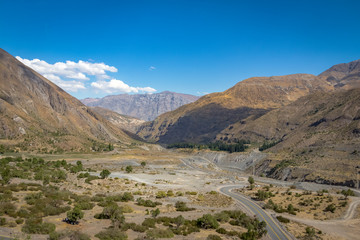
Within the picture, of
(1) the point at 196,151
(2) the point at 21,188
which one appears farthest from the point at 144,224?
(1) the point at 196,151

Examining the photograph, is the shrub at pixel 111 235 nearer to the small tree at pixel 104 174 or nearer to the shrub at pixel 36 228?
the shrub at pixel 36 228

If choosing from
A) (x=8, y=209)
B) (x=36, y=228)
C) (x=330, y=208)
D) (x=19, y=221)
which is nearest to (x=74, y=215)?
(x=36, y=228)

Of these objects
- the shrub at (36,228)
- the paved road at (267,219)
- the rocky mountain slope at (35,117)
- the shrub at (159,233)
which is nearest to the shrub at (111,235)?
the shrub at (159,233)

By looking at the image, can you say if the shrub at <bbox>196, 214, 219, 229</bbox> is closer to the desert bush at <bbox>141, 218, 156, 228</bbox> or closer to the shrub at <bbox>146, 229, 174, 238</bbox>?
the shrub at <bbox>146, 229, 174, 238</bbox>

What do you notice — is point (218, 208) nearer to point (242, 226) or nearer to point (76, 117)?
point (242, 226)

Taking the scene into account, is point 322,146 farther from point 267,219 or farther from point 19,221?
point 19,221

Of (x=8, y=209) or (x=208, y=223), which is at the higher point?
(x=8, y=209)
